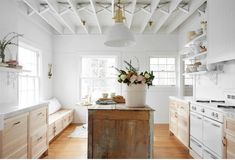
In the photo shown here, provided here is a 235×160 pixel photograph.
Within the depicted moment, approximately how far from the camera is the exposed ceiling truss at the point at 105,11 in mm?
4004

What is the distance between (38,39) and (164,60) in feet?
12.2

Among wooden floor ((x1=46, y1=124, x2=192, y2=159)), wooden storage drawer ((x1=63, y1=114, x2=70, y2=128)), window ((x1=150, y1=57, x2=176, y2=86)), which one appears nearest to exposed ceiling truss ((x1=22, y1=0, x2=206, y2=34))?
window ((x1=150, y1=57, x2=176, y2=86))

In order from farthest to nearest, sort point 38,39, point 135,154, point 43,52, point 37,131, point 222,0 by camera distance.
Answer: point 43,52 < point 38,39 < point 37,131 < point 222,0 < point 135,154

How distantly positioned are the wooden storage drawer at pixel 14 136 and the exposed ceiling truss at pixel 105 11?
7.36 feet

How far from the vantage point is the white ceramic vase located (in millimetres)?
2346

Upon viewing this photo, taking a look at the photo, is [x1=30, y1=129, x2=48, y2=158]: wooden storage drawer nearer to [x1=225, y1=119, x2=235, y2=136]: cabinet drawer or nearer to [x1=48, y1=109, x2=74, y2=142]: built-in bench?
[x1=48, y1=109, x2=74, y2=142]: built-in bench

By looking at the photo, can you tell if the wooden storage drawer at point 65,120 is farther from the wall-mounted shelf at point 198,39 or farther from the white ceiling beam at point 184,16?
the white ceiling beam at point 184,16

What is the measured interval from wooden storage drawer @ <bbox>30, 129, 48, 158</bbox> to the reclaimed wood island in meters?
1.25

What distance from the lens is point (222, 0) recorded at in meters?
2.96

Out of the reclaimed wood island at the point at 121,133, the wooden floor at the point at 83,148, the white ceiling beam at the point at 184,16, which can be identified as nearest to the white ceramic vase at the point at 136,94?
the reclaimed wood island at the point at 121,133

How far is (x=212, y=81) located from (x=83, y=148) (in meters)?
2.88

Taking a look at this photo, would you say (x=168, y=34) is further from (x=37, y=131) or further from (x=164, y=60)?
(x=37, y=131)

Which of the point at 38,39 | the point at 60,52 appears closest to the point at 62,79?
the point at 60,52

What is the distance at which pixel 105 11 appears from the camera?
4816mm
